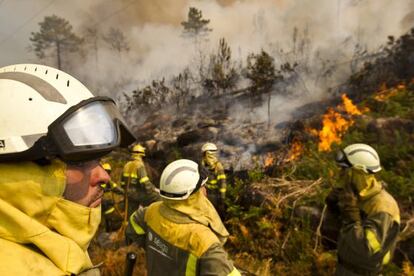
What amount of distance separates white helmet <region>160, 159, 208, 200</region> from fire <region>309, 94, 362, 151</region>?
6148 mm

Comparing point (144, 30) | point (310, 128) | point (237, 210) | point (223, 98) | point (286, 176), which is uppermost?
point (144, 30)

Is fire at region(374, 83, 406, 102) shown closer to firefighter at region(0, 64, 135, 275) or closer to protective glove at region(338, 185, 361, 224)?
protective glove at region(338, 185, 361, 224)

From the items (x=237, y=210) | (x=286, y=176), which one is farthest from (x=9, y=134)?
(x=286, y=176)

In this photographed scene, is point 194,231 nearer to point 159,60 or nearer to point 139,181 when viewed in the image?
point 139,181

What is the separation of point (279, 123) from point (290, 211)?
4.44 m

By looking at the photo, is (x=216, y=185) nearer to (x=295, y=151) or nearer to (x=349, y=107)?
(x=295, y=151)

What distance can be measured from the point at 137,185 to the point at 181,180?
14.7 ft

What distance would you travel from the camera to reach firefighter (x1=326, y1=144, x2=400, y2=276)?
3078mm

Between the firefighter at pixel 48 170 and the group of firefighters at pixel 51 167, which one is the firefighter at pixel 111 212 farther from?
the firefighter at pixel 48 170

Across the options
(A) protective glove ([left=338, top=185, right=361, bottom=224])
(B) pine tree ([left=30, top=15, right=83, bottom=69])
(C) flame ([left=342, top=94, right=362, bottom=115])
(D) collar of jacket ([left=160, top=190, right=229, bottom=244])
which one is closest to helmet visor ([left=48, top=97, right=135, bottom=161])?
(D) collar of jacket ([left=160, top=190, right=229, bottom=244])

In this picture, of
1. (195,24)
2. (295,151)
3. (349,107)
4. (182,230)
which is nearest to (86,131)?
(182,230)

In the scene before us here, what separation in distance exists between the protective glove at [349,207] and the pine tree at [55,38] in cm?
1657

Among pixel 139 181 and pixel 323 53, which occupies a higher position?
pixel 323 53

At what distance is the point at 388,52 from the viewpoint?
32.6ft
